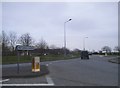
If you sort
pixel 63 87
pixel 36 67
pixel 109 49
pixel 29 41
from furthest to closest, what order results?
pixel 109 49
pixel 29 41
pixel 36 67
pixel 63 87

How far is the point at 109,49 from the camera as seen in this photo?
566 ft

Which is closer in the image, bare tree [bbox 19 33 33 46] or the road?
the road

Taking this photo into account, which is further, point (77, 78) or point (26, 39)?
point (26, 39)

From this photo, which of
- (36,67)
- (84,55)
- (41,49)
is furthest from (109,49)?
(36,67)

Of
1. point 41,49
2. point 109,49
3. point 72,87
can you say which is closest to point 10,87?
point 72,87

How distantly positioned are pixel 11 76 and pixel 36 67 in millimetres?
4032

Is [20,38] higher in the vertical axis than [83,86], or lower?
higher

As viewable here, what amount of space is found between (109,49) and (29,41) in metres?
89.6

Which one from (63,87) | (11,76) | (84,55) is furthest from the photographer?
(84,55)

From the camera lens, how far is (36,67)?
2052 cm

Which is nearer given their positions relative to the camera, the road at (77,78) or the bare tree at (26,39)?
the road at (77,78)

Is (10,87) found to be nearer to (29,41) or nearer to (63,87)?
(63,87)

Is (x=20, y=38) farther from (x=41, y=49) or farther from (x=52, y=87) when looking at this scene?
(x=52, y=87)

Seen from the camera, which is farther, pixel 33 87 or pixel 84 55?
pixel 84 55
